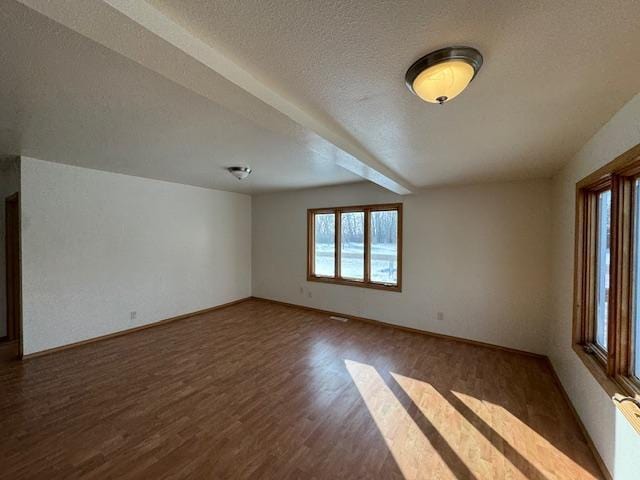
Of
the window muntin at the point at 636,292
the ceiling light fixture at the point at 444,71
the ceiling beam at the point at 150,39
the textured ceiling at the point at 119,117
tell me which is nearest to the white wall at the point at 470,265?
the textured ceiling at the point at 119,117

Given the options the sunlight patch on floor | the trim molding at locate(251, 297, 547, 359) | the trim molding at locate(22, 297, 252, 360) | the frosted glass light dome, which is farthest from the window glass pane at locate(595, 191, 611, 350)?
the trim molding at locate(22, 297, 252, 360)

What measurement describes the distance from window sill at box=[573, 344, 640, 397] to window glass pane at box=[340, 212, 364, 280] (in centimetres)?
309

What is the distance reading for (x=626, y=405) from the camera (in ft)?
4.85

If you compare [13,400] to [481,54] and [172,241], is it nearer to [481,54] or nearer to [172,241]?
[172,241]

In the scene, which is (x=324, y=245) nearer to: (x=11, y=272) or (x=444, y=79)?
(x=444, y=79)

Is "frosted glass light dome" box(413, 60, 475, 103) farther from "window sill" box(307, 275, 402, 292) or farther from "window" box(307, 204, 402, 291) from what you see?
"window sill" box(307, 275, 402, 292)

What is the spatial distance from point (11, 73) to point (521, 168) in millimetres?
4197

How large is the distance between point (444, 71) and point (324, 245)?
4.36 meters

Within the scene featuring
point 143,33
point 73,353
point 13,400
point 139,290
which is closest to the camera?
point 143,33

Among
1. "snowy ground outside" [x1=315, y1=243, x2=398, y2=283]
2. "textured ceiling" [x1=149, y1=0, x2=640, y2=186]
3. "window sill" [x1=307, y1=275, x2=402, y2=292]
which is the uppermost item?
"textured ceiling" [x1=149, y1=0, x2=640, y2=186]

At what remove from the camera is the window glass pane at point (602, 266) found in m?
2.07

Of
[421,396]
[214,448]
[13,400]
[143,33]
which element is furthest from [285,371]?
[143,33]

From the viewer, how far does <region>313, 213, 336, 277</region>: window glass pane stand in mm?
5289

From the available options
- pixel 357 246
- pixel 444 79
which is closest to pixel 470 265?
pixel 357 246
